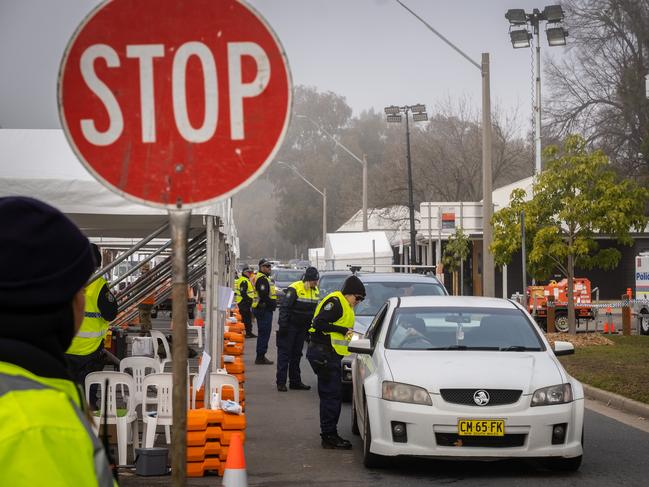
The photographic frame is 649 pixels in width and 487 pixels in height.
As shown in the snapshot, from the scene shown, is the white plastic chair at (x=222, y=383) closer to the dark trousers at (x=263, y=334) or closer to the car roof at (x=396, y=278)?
the car roof at (x=396, y=278)

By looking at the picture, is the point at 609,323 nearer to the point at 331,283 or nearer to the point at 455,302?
the point at 331,283

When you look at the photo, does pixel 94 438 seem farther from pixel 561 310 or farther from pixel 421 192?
pixel 421 192

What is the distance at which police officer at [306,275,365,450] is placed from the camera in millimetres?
11094

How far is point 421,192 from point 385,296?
49.4m

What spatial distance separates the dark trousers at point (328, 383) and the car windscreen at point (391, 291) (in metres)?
5.41

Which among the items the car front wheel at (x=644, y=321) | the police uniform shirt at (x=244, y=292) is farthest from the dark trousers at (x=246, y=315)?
the car front wheel at (x=644, y=321)

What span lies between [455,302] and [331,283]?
34.3ft

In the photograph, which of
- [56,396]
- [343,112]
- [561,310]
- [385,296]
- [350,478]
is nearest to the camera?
[56,396]

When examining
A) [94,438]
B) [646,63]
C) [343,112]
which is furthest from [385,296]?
[343,112]

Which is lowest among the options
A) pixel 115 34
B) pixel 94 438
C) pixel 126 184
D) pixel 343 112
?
pixel 94 438

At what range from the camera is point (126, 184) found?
3.58 metres

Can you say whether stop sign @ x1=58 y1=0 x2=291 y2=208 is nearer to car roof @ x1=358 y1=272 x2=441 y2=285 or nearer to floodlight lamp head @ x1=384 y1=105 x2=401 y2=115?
car roof @ x1=358 y1=272 x2=441 y2=285

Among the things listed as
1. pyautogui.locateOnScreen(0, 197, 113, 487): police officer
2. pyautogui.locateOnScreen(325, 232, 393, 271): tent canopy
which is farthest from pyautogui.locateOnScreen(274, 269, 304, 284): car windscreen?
pyautogui.locateOnScreen(0, 197, 113, 487): police officer

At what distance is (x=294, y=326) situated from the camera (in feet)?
56.2
